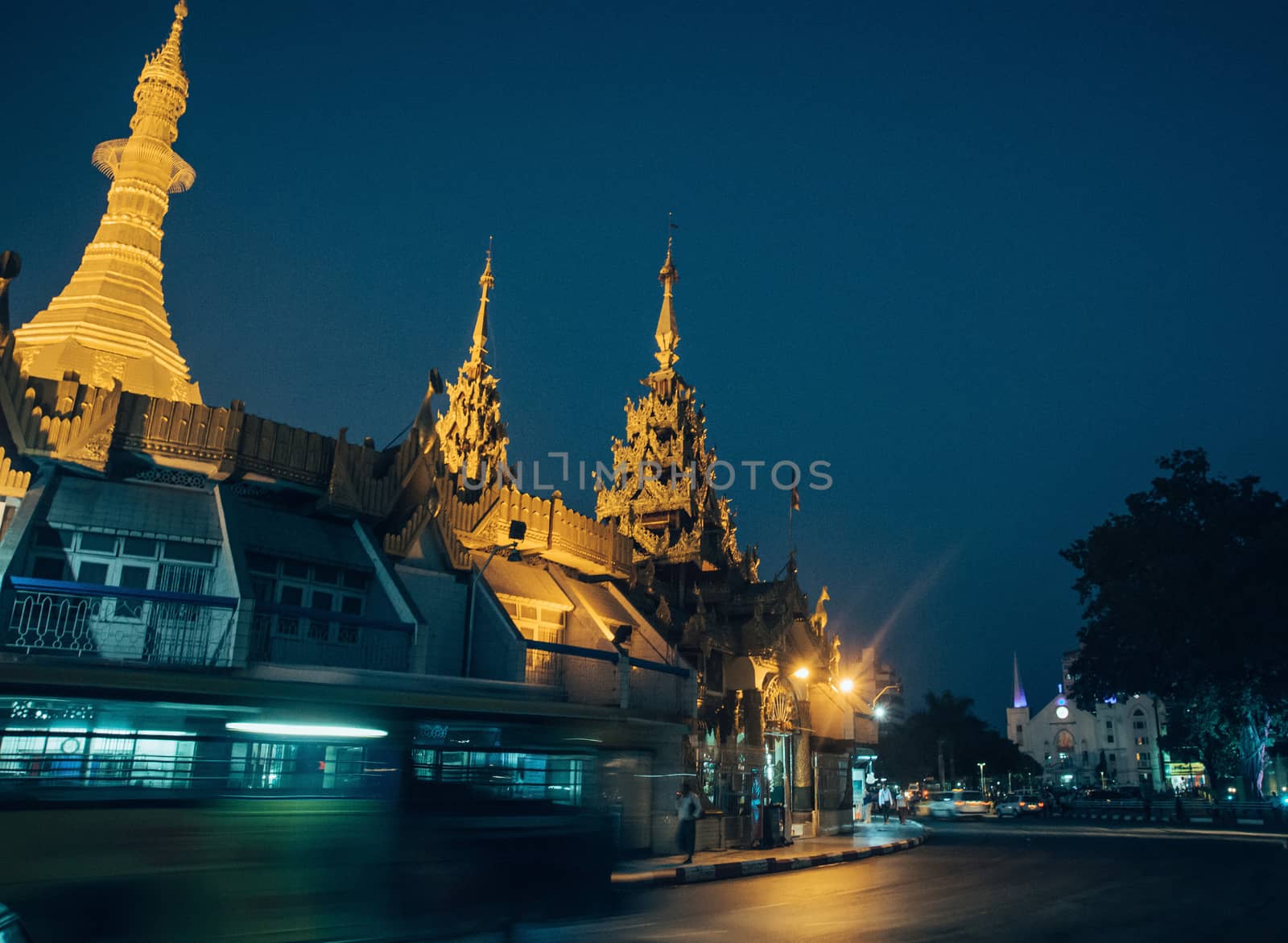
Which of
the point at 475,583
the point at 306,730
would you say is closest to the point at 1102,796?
the point at 475,583

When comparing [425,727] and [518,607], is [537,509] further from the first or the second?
[425,727]

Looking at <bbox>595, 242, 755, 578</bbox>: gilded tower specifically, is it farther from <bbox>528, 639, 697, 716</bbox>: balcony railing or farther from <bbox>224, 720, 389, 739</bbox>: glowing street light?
<bbox>224, 720, 389, 739</bbox>: glowing street light

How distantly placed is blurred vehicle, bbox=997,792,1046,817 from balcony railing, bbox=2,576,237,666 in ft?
144

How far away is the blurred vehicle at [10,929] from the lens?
3676mm

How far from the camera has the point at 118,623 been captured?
58.2 ft

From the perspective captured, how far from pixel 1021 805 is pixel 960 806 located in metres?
8.18

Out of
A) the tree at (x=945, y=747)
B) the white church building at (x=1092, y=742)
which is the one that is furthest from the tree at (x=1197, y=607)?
the white church building at (x=1092, y=742)

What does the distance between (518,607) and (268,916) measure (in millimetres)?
18376

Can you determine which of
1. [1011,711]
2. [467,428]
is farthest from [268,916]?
[1011,711]

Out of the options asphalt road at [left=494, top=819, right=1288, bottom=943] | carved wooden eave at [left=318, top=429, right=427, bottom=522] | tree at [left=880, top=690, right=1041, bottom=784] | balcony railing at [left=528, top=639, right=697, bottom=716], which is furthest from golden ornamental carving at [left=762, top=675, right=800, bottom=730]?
tree at [left=880, top=690, right=1041, bottom=784]

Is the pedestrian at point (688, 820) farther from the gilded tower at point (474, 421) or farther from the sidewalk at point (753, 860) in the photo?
the gilded tower at point (474, 421)

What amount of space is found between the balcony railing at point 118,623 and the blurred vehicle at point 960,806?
36776mm

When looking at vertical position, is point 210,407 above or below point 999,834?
above

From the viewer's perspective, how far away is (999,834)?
31375 mm
